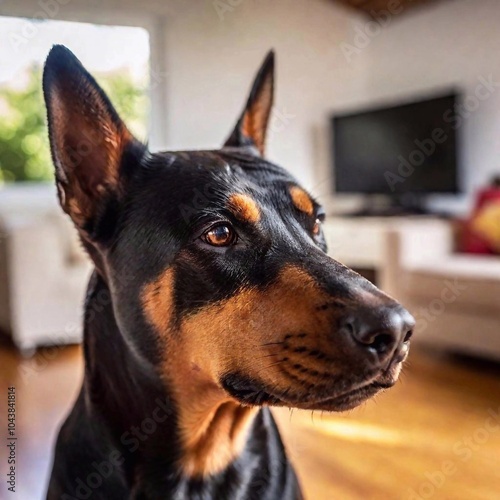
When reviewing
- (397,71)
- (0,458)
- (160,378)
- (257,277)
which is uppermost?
(397,71)

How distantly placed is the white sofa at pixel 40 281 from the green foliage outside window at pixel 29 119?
0.69 metres

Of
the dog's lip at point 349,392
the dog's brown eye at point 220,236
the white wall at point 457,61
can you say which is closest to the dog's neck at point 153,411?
the dog's lip at point 349,392

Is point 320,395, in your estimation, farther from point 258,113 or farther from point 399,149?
point 399,149

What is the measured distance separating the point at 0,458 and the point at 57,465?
1279mm

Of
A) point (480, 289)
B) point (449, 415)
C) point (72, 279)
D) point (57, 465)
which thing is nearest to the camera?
point (57, 465)

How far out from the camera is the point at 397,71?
5129 mm

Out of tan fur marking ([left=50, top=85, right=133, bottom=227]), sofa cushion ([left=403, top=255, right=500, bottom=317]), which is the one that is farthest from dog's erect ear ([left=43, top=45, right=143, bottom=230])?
sofa cushion ([left=403, top=255, right=500, bottom=317])

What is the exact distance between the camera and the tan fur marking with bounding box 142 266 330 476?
0.84 metres

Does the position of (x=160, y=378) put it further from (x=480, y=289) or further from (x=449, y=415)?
(x=480, y=289)

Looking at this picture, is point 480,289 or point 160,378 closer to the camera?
point 160,378

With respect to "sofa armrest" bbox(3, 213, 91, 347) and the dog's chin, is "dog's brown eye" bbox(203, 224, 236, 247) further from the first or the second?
"sofa armrest" bbox(3, 213, 91, 347)

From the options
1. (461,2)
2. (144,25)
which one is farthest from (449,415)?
(144,25)

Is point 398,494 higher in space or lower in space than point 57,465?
lower

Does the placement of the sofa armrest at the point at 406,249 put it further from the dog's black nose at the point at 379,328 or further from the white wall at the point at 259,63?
the dog's black nose at the point at 379,328
